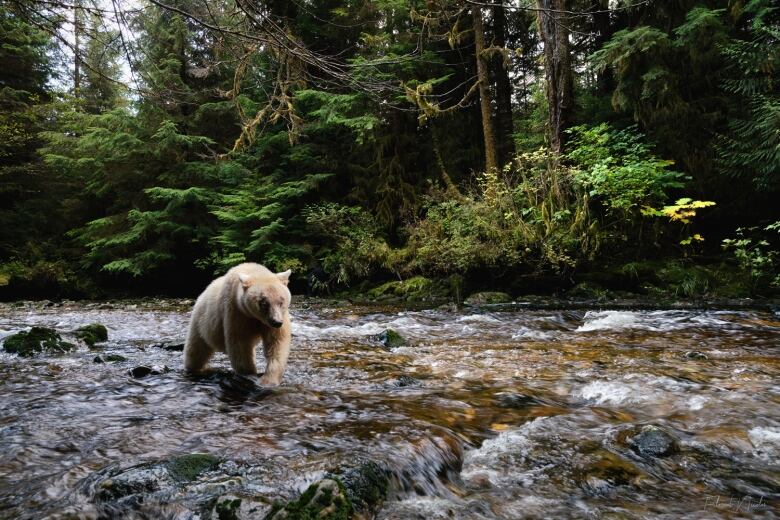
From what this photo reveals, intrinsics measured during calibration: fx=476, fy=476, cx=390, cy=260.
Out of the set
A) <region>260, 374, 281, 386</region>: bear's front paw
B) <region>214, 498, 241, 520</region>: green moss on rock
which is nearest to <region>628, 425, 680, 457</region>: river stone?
<region>214, 498, 241, 520</region>: green moss on rock

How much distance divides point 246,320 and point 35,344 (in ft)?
12.5

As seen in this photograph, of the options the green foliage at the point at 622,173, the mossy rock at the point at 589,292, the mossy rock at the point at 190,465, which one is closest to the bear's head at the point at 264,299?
the mossy rock at the point at 190,465

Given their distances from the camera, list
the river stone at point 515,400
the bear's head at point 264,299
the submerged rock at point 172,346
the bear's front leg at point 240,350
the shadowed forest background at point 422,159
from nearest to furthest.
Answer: the river stone at point 515,400 → the bear's head at point 264,299 → the bear's front leg at point 240,350 → the submerged rock at point 172,346 → the shadowed forest background at point 422,159

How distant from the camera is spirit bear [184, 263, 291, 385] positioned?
4.23 meters

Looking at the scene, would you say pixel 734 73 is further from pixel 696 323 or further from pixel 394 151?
pixel 394 151

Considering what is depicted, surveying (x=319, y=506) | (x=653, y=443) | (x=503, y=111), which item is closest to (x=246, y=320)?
(x=319, y=506)

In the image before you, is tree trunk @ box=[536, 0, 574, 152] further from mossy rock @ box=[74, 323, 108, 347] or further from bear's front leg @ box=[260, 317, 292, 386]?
mossy rock @ box=[74, 323, 108, 347]

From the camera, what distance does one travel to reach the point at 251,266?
481 cm

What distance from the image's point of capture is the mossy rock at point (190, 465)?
2457 mm

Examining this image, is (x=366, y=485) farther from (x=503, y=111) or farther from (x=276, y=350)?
(x=503, y=111)

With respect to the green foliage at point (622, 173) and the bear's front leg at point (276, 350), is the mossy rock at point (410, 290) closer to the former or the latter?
the green foliage at point (622, 173)

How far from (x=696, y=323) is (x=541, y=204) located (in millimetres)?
5920

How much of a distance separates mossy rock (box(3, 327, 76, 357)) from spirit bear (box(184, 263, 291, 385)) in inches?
108

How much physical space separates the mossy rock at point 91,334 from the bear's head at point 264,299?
436cm
